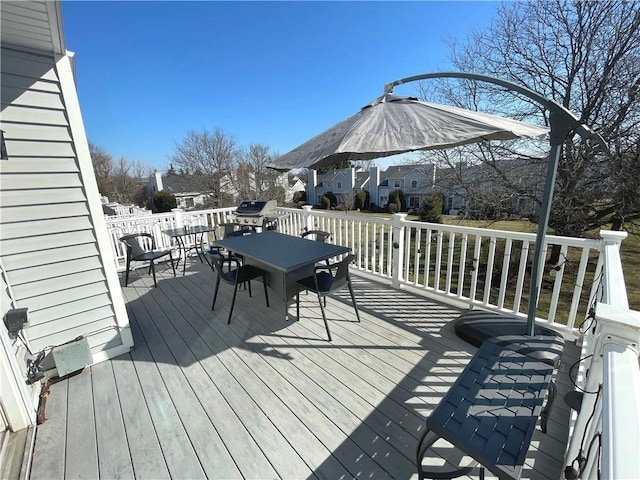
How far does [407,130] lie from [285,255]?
70.5 inches

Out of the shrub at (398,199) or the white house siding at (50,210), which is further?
the shrub at (398,199)

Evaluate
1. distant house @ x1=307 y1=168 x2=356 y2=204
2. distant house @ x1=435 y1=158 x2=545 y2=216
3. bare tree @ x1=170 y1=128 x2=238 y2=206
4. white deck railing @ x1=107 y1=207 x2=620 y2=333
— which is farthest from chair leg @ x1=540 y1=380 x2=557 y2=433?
distant house @ x1=307 y1=168 x2=356 y2=204

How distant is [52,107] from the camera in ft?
6.73

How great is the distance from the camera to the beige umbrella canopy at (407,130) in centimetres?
187

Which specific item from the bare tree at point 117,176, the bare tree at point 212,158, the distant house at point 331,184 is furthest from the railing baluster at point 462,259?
the bare tree at point 117,176

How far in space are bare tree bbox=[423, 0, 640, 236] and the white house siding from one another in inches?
314

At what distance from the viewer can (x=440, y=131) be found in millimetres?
1934

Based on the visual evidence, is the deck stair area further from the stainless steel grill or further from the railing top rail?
the stainless steel grill

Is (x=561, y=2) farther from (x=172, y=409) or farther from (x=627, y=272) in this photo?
(x=172, y=409)

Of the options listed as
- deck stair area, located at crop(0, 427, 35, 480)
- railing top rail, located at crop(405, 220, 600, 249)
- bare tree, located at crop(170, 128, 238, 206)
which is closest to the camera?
deck stair area, located at crop(0, 427, 35, 480)

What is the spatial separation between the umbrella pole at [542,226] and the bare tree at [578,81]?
4893 mm

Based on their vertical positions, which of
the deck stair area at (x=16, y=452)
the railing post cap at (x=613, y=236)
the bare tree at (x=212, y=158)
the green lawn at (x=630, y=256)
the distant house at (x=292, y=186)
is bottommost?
the green lawn at (x=630, y=256)

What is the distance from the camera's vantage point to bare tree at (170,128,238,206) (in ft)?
65.4

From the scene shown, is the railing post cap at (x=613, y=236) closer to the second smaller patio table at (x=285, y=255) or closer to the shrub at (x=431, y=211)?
the second smaller patio table at (x=285, y=255)
